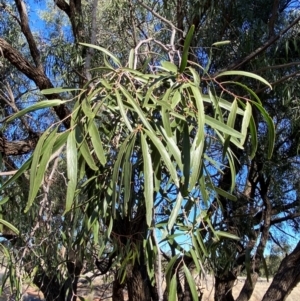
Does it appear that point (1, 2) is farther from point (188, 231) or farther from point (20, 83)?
point (188, 231)

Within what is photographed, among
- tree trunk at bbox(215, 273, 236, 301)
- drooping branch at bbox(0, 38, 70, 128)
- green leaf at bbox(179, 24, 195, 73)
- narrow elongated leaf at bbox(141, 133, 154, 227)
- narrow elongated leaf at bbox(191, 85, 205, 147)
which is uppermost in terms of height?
drooping branch at bbox(0, 38, 70, 128)

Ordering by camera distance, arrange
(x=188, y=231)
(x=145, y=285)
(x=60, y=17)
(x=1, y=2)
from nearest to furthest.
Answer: (x=188, y=231) → (x=145, y=285) → (x=1, y=2) → (x=60, y=17)

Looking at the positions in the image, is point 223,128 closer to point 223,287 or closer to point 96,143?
point 96,143

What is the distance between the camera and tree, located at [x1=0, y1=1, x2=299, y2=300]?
52.7 inches

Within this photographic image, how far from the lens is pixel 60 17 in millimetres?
7340

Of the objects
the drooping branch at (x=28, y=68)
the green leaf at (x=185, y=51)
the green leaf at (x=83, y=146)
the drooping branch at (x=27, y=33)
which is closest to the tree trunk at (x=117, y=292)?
the drooping branch at (x=28, y=68)

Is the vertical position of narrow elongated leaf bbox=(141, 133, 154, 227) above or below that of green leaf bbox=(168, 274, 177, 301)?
above

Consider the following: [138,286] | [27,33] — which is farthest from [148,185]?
[27,33]

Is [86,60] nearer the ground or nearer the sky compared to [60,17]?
nearer the ground

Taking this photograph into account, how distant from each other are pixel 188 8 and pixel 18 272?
2.86m

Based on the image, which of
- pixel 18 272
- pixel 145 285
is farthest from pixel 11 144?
pixel 18 272

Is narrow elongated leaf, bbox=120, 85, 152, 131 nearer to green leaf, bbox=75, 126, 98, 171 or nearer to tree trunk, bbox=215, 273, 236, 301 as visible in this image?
green leaf, bbox=75, 126, 98, 171

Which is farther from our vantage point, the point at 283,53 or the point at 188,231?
the point at 283,53

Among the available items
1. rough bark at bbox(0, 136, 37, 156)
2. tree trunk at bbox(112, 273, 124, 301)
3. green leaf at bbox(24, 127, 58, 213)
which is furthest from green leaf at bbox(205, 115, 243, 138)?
tree trunk at bbox(112, 273, 124, 301)
